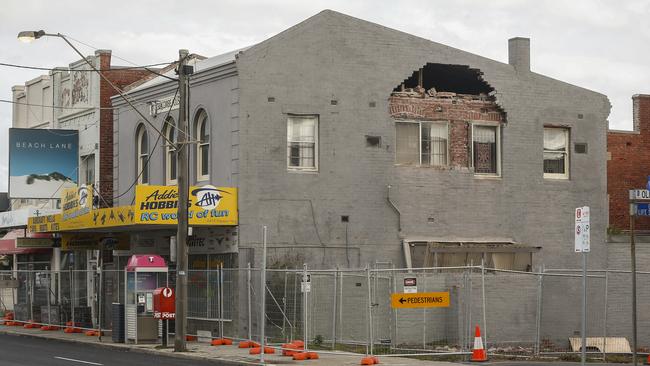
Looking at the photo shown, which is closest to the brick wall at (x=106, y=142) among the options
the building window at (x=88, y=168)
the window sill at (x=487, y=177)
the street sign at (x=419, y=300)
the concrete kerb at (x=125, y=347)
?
the building window at (x=88, y=168)

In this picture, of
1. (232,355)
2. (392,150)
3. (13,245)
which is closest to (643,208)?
(392,150)

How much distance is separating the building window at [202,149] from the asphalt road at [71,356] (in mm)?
6302

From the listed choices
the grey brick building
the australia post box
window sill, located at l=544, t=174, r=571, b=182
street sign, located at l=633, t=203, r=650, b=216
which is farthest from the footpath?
window sill, located at l=544, t=174, r=571, b=182

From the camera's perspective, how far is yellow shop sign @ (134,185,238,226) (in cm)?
3198

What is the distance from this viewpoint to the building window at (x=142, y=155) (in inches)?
1500

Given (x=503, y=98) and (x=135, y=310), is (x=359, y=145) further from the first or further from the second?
(x=135, y=310)

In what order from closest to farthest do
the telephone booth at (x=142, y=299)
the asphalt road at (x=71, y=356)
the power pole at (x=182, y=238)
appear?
the asphalt road at (x=71, y=356)
the power pole at (x=182, y=238)
the telephone booth at (x=142, y=299)

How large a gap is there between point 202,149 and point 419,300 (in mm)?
10954

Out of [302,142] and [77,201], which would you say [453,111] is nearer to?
[302,142]

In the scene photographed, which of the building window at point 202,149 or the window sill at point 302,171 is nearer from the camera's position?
the window sill at point 302,171

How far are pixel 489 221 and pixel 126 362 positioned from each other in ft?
47.5

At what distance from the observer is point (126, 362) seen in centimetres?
2548

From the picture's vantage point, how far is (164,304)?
99.2 feet

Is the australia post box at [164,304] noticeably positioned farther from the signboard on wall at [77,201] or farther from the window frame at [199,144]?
the signboard on wall at [77,201]
